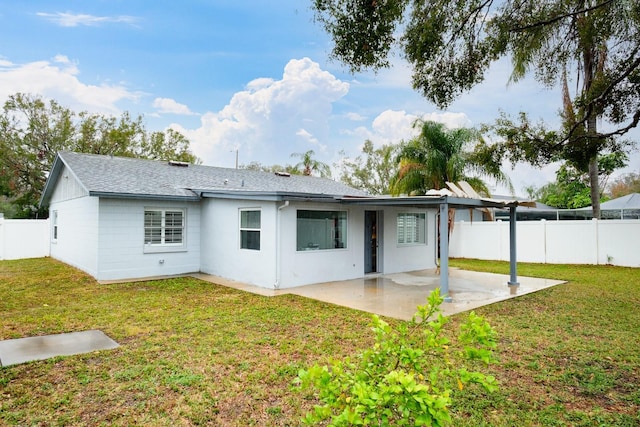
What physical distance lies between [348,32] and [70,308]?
705 centimetres

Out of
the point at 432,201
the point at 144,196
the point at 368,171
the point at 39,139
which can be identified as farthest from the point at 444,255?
the point at 39,139

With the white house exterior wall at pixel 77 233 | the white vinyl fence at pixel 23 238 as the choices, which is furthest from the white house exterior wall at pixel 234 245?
the white vinyl fence at pixel 23 238

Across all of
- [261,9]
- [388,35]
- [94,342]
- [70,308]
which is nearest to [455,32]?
[388,35]

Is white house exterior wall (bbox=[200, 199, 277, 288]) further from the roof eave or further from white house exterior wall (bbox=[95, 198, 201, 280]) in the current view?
white house exterior wall (bbox=[95, 198, 201, 280])

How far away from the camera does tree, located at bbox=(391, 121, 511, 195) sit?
15.3 metres

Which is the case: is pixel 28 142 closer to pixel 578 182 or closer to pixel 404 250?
pixel 404 250

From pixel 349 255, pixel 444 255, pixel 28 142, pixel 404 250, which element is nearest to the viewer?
pixel 444 255

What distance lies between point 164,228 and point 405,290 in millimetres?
7187

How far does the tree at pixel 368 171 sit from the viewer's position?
34.4 metres

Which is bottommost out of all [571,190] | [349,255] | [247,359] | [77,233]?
[247,359]

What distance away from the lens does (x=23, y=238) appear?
15.8 m

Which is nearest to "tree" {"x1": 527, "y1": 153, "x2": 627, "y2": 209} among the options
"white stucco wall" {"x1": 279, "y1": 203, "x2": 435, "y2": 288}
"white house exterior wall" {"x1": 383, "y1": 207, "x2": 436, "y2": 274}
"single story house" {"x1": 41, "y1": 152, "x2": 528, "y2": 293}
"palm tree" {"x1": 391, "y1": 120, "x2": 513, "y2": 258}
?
"palm tree" {"x1": 391, "y1": 120, "x2": 513, "y2": 258}

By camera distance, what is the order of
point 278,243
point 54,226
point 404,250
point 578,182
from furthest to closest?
point 578,182 < point 54,226 < point 404,250 < point 278,243

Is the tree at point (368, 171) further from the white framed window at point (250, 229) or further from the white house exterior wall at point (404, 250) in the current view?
the white framed window at point (250, 229)
